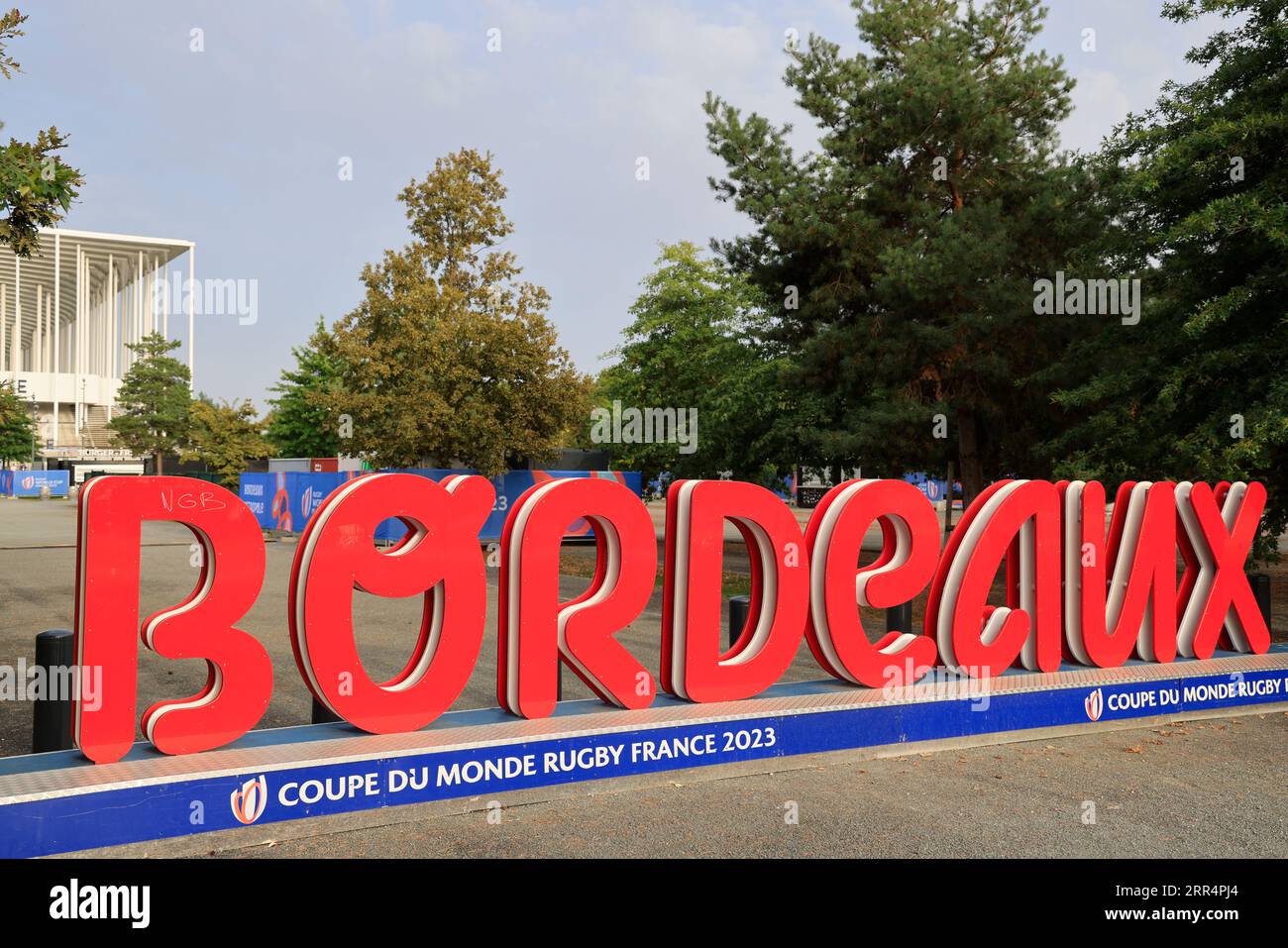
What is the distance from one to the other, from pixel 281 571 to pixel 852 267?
12.8 m

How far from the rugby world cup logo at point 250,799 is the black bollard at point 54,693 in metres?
1.18

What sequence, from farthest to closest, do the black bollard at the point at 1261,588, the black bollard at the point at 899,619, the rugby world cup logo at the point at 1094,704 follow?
the black bollard at the point at 1261,588
the black bollard at the point at 899,619
the rugby world cup logo at the point at 1094,704

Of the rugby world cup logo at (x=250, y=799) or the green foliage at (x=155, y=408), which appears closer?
the rugby world cup logo at (x=250, y=799)

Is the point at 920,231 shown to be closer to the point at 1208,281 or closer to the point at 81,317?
the point at 1208,281

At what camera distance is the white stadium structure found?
106938 millimetres

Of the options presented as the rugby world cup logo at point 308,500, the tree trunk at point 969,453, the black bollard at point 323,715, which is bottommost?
the black bollard at point 323,715

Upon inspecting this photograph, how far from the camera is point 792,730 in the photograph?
7066 millimetres

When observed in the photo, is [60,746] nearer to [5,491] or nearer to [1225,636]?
[1225,636]

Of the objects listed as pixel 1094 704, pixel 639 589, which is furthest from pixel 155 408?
pixel 1094 704

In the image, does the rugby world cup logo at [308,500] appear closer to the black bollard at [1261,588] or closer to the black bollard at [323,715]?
the black bollard at [323,715]

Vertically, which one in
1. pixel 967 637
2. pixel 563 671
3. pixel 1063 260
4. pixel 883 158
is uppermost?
pixel 883 158

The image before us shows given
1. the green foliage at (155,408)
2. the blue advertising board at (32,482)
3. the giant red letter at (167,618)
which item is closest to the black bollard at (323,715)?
the giant red letter at (167,618)

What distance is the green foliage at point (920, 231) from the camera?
18.1 meters
